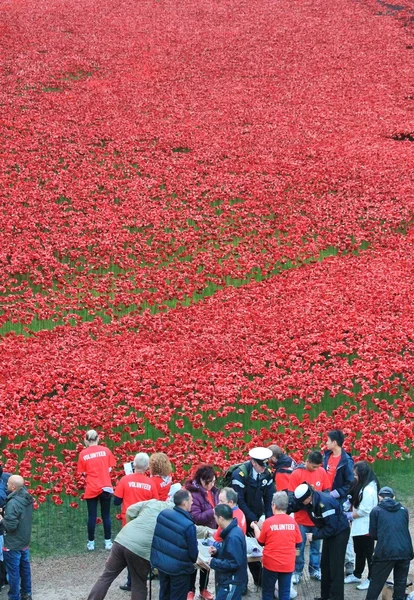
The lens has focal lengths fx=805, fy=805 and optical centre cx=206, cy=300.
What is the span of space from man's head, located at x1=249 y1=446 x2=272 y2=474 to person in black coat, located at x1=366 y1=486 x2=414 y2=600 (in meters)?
1.57

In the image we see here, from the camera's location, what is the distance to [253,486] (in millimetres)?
11148

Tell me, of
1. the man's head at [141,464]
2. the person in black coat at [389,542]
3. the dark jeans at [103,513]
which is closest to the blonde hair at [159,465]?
the man's head at [141,464]

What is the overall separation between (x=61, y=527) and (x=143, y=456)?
306 cm

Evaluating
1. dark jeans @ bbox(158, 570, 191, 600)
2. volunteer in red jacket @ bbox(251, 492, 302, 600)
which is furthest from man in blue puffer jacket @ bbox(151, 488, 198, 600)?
volunteer in red jacket @ bbox(251, 492, 302, 600)

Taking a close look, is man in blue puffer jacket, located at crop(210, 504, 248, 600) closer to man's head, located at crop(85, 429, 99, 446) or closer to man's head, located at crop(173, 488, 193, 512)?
man's head, located at crop(173, 488, 193, 512)

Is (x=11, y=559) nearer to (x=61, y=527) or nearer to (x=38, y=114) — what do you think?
(x=61, y=527)

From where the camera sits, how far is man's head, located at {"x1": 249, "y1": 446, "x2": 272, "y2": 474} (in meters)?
11.0

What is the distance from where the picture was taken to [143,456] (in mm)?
11242

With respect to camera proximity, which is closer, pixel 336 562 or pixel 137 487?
pixel 336 562

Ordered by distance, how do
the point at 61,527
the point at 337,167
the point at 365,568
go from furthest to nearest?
the point at 337,167 < the point at 61,527 < the point at 365,568

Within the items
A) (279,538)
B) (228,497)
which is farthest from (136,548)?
(279,538)

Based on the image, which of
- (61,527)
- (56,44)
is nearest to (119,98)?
(56,44)

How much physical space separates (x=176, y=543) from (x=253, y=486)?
1.92 meters

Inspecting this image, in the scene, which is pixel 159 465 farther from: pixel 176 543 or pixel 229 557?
pixel 229 557
